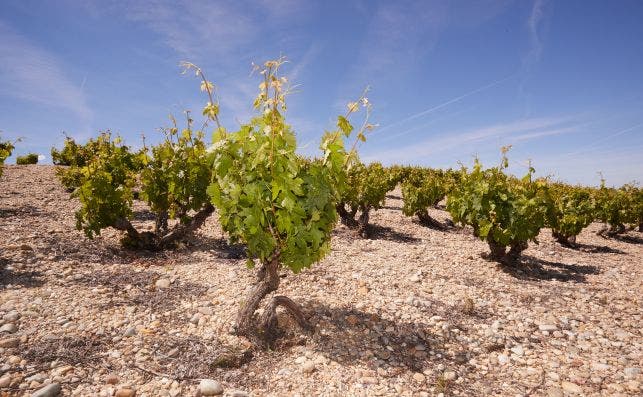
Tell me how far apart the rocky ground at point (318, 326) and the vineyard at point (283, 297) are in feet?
0.11

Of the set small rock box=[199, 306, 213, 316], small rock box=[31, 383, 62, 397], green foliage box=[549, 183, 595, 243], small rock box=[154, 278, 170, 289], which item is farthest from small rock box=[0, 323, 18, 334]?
green foliage box=[549, 183, 595, 243]

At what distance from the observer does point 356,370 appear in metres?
5.04

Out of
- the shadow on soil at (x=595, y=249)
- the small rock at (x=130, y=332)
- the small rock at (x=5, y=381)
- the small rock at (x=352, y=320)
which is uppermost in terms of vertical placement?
the shadow on soil at (x=595, y=249)

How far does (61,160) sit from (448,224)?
27946mm

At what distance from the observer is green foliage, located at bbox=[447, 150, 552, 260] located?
10.1 m

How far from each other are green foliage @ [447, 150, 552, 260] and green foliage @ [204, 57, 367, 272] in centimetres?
664

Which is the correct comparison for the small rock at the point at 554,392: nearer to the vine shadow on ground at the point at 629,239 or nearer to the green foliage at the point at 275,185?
the green foliage at the point at 275,185

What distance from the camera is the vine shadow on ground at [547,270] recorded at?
33.1 ft

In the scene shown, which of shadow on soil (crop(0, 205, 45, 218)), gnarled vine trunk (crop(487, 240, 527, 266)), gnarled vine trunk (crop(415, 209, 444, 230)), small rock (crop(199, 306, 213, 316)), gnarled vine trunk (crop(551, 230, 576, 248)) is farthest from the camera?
gnarled vine trunk (crop(415, 209, 444, 230))

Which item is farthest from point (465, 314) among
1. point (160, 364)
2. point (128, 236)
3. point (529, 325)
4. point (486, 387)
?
point (128, 236)

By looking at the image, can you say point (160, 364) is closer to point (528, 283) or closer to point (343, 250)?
point (343, 250)

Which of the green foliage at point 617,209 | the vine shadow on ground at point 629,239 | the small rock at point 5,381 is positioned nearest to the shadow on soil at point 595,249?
the green foliage at point 617,209

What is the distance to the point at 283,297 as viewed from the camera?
584 centimetres

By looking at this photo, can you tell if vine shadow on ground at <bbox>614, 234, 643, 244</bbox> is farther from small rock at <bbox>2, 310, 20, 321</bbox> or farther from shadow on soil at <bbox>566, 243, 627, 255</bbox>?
small rock at <bbox>2, 310, 20, 321</bbox>
